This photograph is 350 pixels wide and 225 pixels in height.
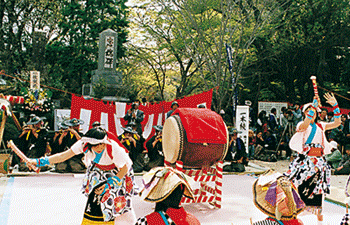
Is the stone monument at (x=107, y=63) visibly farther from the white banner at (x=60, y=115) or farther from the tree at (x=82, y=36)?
the white banner at (x=60, y=115)

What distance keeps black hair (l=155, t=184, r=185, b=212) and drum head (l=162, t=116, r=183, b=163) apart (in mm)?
3053

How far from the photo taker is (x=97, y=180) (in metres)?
3.73

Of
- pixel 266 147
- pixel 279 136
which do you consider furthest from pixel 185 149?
pixel 279 136

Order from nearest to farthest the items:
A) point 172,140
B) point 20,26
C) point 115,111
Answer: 1. point 172,140
2. point 115,111
3. point 20,26

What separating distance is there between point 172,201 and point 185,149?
3.08 m

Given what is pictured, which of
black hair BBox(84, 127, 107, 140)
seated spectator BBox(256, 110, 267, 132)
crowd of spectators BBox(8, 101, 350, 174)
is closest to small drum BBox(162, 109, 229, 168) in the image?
black hair BBox(84, 127, 107, 140)

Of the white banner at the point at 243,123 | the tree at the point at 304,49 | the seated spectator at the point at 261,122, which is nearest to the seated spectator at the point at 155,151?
the white banner at the point at 243,123

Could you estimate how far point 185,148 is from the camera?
5391mm

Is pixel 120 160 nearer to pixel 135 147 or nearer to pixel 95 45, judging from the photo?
pixel 135 147

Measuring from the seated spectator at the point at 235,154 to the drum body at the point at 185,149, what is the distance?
3914 mm

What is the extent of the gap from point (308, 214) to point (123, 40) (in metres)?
14.7

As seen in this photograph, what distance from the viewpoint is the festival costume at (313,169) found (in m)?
5.16

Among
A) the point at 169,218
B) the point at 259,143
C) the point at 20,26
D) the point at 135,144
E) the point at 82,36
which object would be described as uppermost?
the point at 20,26

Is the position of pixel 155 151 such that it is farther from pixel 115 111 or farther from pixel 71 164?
pixel 115 111
